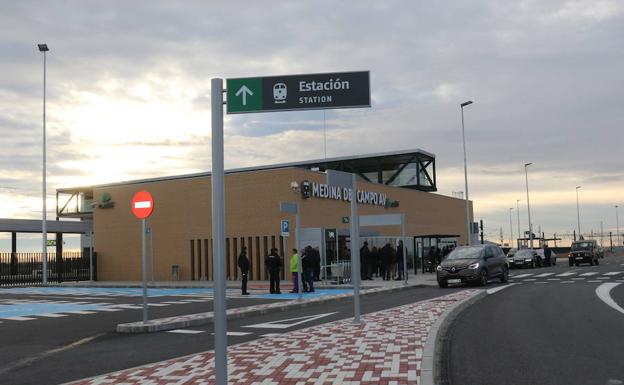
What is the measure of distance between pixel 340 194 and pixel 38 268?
745 inches

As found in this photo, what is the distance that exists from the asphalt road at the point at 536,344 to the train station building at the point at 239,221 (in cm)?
1330

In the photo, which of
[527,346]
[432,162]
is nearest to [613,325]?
Answer: [527,346]

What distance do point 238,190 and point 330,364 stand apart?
26318 mm

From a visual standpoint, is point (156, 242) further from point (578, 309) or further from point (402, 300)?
point (578, 309)

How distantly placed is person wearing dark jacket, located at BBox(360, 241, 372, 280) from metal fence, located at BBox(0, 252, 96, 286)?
18123 millimetres

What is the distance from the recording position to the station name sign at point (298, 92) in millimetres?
6074

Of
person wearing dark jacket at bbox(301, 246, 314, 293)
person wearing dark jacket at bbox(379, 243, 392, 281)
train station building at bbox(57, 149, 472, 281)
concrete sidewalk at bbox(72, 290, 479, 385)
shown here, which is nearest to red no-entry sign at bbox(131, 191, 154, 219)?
concrete sidewalk at bbox(72, 290, 479, 385)

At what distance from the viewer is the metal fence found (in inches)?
1455

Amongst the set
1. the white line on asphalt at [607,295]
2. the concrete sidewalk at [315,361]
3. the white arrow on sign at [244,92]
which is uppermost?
the white arrow on sign at [244,92]

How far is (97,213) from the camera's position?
40188 millimetres

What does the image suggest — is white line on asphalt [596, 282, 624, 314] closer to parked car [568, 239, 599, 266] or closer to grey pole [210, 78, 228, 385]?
grey pole [210, 78, 228, 385]

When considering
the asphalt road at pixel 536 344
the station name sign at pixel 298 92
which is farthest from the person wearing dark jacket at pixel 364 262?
the station name sign at pixel 298 92

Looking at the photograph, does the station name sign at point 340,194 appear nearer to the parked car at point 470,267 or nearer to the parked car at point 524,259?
the parked car at point 470,267

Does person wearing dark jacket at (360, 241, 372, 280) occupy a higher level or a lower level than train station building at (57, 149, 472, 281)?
lower
